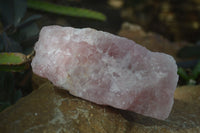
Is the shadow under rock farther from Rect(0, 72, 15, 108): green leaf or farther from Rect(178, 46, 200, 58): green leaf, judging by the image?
Rect(178, 46, 200, 58): green leaf

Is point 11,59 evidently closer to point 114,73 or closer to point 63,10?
point 114,73

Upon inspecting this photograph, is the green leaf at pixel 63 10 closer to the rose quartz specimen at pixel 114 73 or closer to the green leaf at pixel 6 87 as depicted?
the green leaf at pixel 6 87

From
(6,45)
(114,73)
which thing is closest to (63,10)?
(6,45)

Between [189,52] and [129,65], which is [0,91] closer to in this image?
[129,65]

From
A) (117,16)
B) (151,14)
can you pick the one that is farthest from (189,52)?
(151,14)

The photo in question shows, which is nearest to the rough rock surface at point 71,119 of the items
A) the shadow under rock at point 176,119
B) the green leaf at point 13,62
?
the shadow under rock at point 176,119

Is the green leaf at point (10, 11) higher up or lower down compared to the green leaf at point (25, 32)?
higher up
